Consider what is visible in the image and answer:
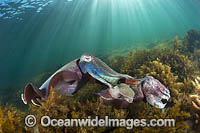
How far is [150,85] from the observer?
2.60m

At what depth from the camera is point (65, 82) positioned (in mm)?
2959

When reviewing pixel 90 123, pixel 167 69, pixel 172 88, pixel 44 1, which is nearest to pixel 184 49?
pixel 167 69

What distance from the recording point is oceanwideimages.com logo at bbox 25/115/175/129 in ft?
7.16

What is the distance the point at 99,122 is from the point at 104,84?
72cm

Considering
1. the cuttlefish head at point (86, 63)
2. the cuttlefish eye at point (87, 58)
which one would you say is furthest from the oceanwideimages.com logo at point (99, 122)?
the cuttlefish eye at point (87, 58)

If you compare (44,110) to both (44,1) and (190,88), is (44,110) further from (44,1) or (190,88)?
(44,1)

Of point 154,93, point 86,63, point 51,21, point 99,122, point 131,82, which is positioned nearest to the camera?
point 99,122

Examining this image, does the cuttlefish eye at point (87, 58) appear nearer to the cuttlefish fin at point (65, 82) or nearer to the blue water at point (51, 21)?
the cuttlefish fin at point (65, 82)

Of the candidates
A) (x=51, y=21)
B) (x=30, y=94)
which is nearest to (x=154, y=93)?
(x=30, y=94)

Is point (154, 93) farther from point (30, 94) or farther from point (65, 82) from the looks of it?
point (30, 94)

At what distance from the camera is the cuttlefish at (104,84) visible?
8.05 ft

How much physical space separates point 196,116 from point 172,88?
0.83m

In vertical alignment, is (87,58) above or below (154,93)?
above

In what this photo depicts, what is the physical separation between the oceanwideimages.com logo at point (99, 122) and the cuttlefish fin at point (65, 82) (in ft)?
2.41
